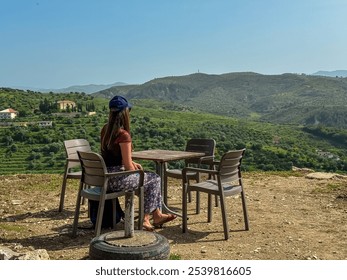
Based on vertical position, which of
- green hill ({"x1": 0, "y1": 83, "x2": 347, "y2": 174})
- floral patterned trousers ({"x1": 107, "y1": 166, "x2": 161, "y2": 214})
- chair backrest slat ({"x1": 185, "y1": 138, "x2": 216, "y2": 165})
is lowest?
green hill ({"x1": 0, "y1": 83, "x2": 347, "y2": 174})

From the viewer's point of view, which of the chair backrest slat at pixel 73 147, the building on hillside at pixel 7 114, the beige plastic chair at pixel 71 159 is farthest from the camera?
the building on hillside at pixel 7 114

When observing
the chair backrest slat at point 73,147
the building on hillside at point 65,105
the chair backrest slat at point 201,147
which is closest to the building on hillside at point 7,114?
the building on hillside at point 65,105

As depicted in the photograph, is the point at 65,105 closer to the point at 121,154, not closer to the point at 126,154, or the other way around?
the point at 121,154

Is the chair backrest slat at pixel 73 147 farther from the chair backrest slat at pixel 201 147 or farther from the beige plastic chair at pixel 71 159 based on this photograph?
the chair backrest slat at pixel 201 147

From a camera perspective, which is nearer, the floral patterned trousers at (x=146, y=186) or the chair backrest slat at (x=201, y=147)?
the floral patterned trousers at (x=146, y=186)

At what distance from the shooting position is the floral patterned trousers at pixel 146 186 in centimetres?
482

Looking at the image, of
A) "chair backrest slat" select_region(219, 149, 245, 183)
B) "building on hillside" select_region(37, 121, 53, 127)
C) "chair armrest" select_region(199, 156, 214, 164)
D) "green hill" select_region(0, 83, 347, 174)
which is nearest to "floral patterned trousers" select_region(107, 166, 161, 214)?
"chair backrest slat" select_region(219, 149, 245, 183)

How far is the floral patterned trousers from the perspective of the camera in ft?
15.8

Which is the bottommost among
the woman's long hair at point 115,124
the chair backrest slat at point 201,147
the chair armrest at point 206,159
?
the chair armrest at point 206,159

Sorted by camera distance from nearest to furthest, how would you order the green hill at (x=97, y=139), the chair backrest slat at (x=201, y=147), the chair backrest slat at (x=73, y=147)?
the chair backrest slat at (x=73, y=147)
the chair backrest slat at (x=201, y=147)
the green hill at (x=97, y=139)

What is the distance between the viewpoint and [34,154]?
43500mm

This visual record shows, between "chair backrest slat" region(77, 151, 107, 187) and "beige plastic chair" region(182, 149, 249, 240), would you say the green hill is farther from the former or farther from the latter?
"chair backrest slat" region(77, 151, 107, 187)

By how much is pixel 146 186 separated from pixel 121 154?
1.70 feet

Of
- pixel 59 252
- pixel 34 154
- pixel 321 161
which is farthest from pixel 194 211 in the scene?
pixel 34 154
